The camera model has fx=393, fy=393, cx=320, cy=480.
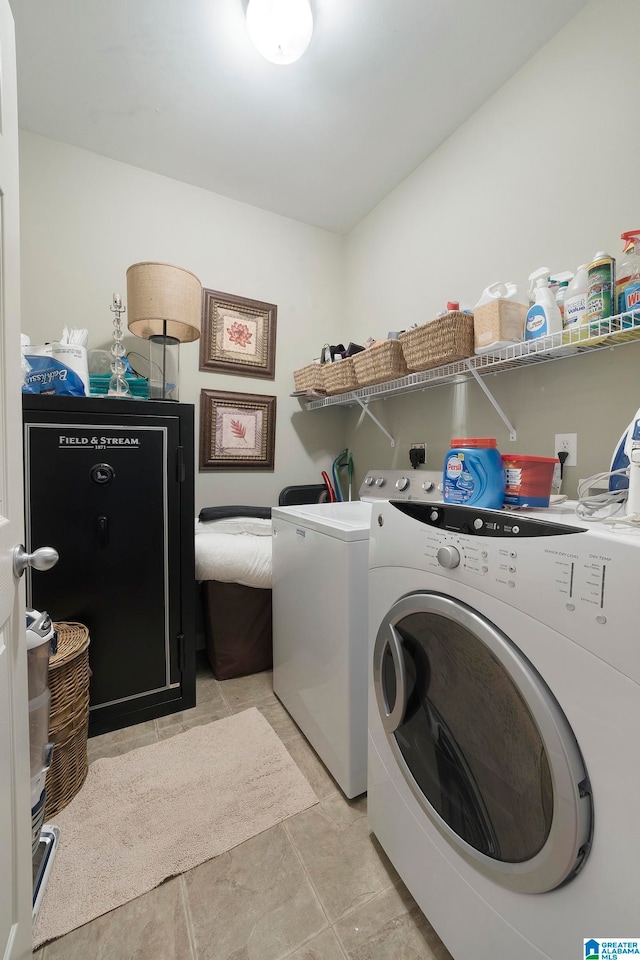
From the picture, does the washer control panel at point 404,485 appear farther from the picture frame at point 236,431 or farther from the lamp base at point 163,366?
the lamp base at point 163,366

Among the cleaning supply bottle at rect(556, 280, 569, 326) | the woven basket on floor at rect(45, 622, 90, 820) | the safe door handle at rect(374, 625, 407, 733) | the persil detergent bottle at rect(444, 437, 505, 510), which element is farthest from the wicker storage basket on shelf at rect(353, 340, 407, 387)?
the woven basket on floor at rect(45, 622, 90, 820)

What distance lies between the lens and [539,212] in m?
1.45

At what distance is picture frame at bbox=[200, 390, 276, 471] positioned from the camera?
Result: 7.42 ft

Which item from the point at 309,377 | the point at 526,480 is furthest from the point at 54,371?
the point at 526,480

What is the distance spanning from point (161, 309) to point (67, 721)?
161 centimetres

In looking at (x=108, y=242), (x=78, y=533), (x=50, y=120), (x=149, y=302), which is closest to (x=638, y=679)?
(x=78, y=533)

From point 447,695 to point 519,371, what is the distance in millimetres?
1245

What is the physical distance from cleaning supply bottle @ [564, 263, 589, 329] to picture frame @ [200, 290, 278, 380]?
5.35ft

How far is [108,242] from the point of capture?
2021 mm

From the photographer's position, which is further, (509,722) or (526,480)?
(526,480)

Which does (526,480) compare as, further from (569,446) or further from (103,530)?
(103,530)

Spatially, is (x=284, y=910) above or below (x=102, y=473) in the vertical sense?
below

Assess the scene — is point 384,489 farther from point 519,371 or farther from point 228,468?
point 228,468

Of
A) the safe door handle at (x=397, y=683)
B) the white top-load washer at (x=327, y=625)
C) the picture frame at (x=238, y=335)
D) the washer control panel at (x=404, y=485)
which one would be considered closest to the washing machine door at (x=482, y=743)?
the safe door handle at (x=397, y=683)
